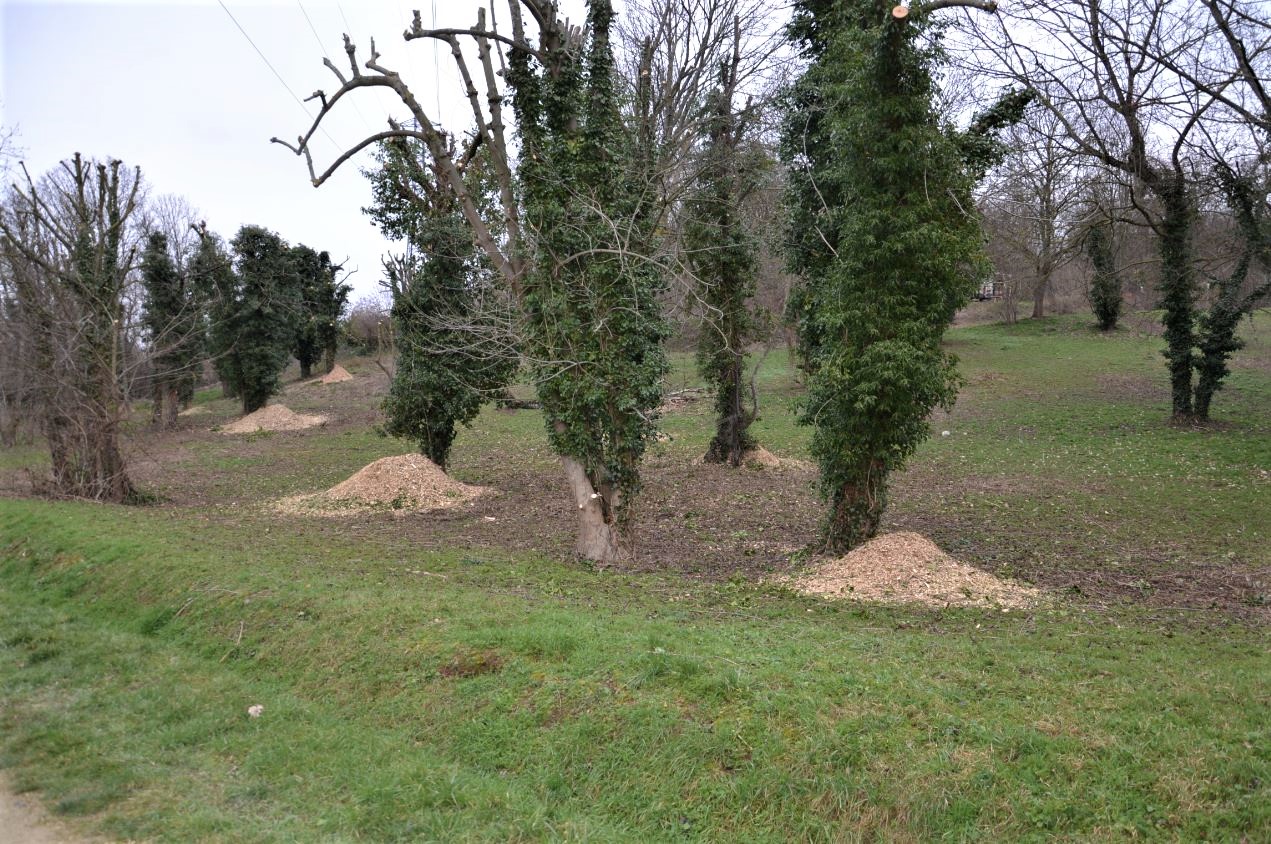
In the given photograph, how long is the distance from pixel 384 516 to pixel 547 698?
31.1 ft

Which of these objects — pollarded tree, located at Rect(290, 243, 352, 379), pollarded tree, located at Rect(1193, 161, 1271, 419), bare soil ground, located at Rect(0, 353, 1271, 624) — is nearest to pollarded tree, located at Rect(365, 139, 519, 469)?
bare soil ground, located at Rect(0, 353, 1271, 624)

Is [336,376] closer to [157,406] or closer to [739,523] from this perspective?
[157,406]

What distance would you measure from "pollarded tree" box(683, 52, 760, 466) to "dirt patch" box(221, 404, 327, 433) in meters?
18.2

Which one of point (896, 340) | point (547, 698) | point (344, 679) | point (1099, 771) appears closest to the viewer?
point (1099, 771)

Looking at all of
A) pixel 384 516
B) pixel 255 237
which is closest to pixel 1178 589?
pixel 384 516

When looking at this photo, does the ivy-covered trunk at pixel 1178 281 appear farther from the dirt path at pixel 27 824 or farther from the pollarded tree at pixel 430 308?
the dirt path at pixel 27 824

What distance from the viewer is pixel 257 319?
111 ft

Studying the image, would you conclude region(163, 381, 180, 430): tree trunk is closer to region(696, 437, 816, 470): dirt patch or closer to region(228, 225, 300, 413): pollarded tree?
region(228, 225, 300, 413): pollarded tree

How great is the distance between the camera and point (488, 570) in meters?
9.88

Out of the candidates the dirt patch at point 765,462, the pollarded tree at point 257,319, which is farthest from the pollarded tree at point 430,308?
the pollarded tree at point 257,319

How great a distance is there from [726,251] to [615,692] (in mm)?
12610

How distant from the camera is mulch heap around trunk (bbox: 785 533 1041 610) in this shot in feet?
27.7

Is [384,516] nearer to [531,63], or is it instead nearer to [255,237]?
[531,63]

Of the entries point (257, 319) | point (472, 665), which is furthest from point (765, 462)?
point (257, 319)
